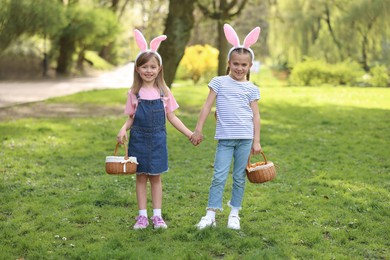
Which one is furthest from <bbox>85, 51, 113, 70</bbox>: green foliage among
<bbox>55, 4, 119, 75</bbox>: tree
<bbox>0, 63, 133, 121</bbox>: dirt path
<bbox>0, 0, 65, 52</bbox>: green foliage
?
<bbox>0, 0, 65, 52</bbox>: green foliage

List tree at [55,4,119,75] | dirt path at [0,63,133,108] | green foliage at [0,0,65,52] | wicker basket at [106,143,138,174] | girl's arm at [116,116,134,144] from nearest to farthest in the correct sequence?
wicker basket at [106,143,138,174] → girl's arm at [116,116,134,144] → green foliage at [0,0,65,52] → dirt path at [0,63,133,108] → tree at [55,4,119,75]

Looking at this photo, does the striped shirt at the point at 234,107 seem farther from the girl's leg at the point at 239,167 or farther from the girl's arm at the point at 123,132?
the girl's arm at the point at 123,132

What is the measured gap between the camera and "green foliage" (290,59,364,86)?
29422 millimetres

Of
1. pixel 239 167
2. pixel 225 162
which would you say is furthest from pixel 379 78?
pixel 225 162

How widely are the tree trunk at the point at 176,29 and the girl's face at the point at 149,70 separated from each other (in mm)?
9249

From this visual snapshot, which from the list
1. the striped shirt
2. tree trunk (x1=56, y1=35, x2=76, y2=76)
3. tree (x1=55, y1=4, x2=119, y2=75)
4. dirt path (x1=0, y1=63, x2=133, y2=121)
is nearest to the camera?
the striped shirt

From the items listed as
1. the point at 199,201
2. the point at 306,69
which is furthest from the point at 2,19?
the point at 306,69

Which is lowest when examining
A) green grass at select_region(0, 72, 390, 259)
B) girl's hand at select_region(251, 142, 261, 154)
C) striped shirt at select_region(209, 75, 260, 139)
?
green grass at select_region(0, 72, 390, 259)

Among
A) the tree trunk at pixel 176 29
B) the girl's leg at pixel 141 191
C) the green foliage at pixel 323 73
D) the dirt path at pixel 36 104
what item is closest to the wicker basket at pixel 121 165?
the girl's leg at pixel 141 191

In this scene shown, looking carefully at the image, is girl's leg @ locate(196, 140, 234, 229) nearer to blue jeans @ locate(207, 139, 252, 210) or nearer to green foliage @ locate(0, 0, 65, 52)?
blue jeans @ locate(207, 139, 252, 210)

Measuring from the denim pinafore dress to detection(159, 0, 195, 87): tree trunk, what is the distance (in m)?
9.29

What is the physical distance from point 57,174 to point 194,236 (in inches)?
134

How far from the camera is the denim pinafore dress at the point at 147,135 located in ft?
16.6

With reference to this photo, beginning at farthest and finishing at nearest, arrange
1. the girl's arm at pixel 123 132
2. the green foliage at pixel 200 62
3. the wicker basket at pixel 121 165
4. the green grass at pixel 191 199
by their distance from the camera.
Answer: the green foliage at pixel 200 62, the girl's arm at pixel 123 132, the wicker basket at pixel 121 165, the green grass at pixel 191 199
